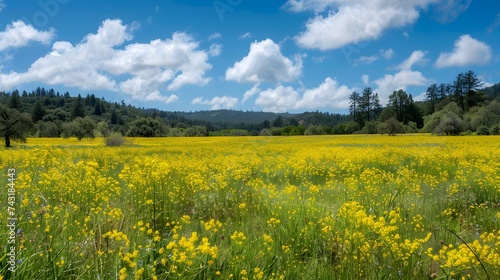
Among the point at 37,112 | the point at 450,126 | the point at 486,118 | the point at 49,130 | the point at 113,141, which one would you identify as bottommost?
the point at 113,141

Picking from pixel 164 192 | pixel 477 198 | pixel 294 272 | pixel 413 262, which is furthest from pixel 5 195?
pixel 477 198

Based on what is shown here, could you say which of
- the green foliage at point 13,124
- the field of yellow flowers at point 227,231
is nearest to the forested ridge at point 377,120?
the green foliage at point 13,124

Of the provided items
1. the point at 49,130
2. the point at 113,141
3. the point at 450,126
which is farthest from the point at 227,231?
the point at 49,130

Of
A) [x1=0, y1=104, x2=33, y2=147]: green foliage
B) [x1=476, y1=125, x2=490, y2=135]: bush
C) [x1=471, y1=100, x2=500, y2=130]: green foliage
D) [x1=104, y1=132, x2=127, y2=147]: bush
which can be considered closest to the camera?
[x1=0, y1=104, x2=33, y2=147]: green foliage

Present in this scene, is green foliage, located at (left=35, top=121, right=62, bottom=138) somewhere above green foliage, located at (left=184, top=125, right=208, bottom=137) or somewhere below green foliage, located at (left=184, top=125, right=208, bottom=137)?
above

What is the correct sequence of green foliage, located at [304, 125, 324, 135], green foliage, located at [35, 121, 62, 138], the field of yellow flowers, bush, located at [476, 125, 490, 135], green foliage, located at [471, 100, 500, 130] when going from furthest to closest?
green foliage, located at [304, 125, 324, 135], green foliage, located at [35, 121, 62, 138], green foliage, located at [471, 100, 500, 130], bush, located at [476, 125, 490, 135], the field of yellow flowers

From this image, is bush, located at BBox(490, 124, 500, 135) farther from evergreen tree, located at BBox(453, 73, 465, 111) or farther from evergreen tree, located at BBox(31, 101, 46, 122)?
evergreen tree, located at BBox(31, 101, 46, 122)

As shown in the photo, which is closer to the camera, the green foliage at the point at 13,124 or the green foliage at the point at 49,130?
the green foliage at the point at 13,124

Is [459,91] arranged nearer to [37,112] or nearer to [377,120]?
[377,120]

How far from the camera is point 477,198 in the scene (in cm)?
719

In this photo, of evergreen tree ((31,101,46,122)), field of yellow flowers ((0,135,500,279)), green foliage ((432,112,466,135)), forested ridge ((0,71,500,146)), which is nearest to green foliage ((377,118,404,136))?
forested ridge ((0,71,500,146))

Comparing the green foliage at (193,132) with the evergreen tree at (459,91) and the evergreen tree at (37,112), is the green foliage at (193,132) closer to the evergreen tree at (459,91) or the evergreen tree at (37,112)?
the evergreen tree at (37,112)

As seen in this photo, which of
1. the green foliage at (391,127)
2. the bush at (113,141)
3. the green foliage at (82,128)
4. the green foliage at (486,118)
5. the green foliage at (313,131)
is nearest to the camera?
the bush at (113,141)

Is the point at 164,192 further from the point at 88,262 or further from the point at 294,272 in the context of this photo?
the point at 294,272
